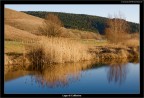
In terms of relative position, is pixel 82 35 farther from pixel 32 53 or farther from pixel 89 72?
pixel 89 72

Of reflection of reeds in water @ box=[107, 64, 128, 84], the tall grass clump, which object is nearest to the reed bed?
the tall grass clump

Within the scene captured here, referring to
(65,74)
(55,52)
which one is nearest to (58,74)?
(65,74)

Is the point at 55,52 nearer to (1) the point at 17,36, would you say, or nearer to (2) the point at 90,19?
(2) the point at 90,19

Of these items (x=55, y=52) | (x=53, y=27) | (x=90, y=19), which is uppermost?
(x=90, y=19)

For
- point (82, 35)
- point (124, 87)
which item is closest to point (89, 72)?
point (124, 87)

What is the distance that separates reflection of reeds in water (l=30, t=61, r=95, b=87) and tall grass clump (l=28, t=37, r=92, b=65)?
478 millimetres

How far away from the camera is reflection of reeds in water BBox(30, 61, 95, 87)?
23.5 ft

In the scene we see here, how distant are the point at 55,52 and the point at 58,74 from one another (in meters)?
2.77

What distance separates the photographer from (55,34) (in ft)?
36.7

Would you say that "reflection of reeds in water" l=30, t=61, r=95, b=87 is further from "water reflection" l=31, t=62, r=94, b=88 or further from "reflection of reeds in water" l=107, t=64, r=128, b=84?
"reflection of reeds in water" l=107, t=64, r=128, b=84

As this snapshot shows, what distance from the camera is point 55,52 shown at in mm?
11078

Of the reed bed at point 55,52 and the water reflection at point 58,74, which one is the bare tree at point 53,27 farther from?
the water reflection at point 58,74

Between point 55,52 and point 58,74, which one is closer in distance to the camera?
point 58,74

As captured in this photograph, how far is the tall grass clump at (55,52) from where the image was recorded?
1071 centimetres
